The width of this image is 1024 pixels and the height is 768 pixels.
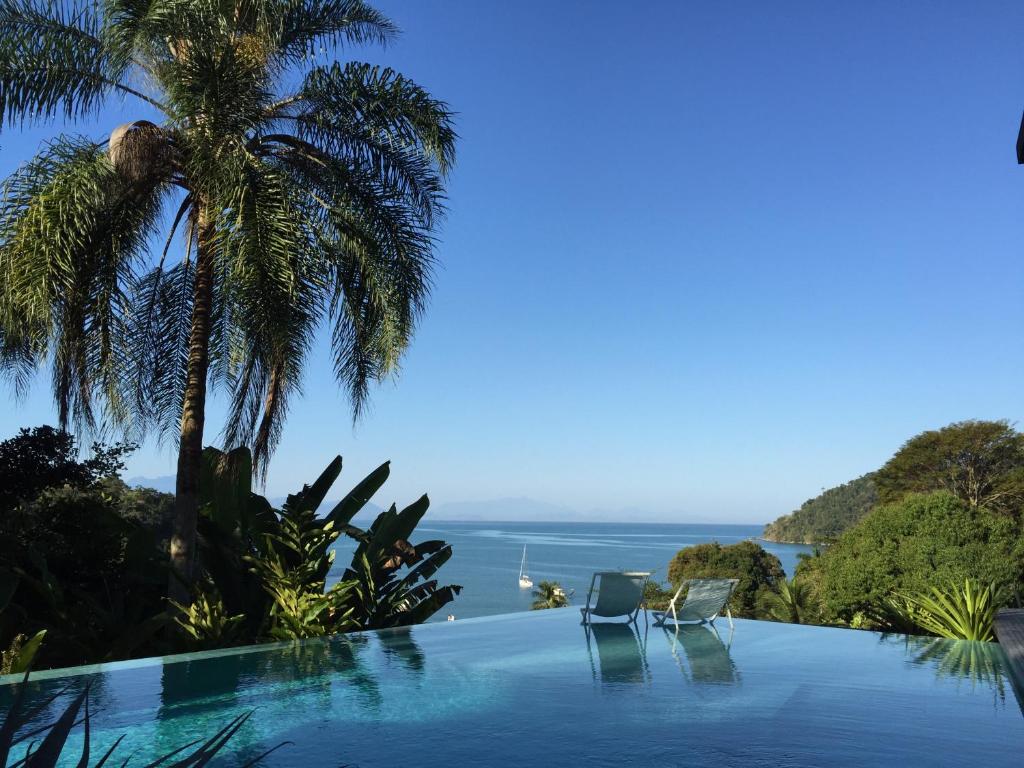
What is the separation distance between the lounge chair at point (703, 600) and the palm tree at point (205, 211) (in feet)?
14.5

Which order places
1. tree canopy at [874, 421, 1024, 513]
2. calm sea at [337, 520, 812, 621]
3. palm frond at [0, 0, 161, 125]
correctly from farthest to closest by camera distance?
calm sea at [337, 520, 812, 621], tree canopy at [874, 421, 1024, 513], palm frond at [0, 0, 161, 125]

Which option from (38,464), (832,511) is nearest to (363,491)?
(38,464)

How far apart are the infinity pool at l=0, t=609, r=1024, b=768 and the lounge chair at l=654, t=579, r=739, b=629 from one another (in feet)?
2.59

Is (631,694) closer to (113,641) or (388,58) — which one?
(113,641)

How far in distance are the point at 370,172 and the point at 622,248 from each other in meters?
22.5

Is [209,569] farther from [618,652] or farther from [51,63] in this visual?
[51,63]

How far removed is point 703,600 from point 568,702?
13.1 ft

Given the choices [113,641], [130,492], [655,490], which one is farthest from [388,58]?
[655,490]

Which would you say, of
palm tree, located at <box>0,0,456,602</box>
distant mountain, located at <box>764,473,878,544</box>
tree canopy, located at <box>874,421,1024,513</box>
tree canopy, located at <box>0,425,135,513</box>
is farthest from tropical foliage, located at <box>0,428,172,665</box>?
distant mountain, located at <box>764,473,878,544</box>

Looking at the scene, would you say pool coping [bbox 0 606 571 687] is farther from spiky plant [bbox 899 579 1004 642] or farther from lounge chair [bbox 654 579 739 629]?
spiky plant [bbox 899 579 1004 642]

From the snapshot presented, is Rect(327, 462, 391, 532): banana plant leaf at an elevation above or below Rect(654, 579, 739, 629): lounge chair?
above

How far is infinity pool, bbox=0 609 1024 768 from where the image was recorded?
4.32 m

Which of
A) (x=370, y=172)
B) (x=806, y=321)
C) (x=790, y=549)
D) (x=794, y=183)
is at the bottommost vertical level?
(x=790, y=549)

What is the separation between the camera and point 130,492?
2903 cm
